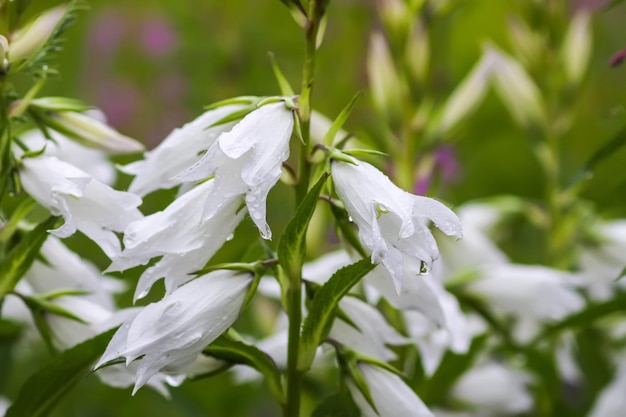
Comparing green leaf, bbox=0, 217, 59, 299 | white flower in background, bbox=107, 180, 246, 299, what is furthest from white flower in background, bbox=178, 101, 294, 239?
green leaf, bbox=0, 217, 59, 299

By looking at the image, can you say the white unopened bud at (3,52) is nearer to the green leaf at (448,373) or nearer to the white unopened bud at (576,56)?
the green leaf at (448,373)

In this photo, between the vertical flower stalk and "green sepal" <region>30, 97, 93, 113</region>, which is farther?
"green sepal" <region>30, 97, 93, 113</region>

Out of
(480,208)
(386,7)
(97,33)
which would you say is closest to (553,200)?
(480,208)

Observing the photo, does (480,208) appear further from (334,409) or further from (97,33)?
(97,33)

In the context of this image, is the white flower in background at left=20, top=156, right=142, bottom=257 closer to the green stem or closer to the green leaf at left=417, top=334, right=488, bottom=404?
the green stem

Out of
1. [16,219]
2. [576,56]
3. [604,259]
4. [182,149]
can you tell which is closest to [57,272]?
[16,219]

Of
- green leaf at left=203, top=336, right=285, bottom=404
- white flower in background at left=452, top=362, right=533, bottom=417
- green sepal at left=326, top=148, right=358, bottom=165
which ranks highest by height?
green sepal at left=326, top=148, right=358, bottom=165

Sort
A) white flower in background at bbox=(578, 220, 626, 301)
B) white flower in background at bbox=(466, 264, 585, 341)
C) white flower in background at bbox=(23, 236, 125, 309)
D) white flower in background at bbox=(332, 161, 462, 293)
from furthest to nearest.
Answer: white flower in background at bbox=(578, 220, 626, 301), white flower in background at bbox=(466, 264, 585, 341), white flower in background at bbox=(23, 236, 125, 309), white flower in background at bbox=(332, 161, 462, 293)
